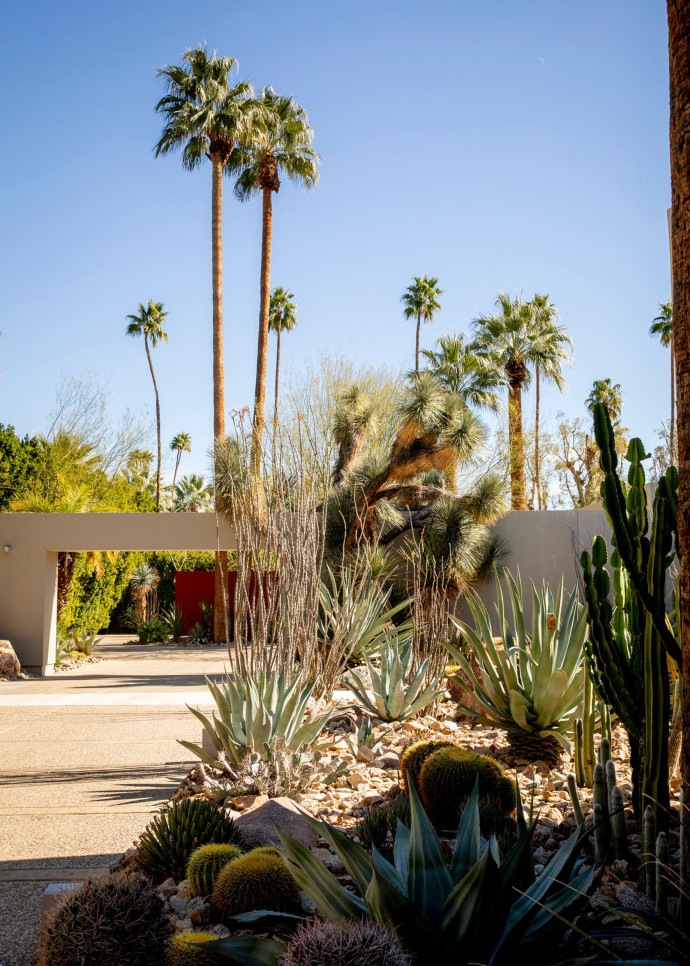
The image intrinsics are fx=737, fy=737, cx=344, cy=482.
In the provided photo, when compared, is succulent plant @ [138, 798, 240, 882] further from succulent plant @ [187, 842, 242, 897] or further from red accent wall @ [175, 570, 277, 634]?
red accent wall @ [175, 570, 277, 634]

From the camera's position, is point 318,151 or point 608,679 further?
point 318,151

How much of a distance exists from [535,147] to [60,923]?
822 centimetres

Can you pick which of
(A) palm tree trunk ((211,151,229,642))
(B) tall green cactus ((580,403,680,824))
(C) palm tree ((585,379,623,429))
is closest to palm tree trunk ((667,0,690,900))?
(B) tall green cactus ((580,403,680,824))

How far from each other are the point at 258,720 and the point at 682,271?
362 centimetres

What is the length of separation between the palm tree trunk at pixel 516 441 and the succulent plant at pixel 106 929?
22.7 m

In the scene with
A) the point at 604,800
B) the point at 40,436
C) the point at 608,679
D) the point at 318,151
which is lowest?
the point at 604,800

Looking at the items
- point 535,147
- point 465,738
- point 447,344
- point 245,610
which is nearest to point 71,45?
point 535,147

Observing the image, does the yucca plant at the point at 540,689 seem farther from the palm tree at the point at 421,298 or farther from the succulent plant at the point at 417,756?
the palm tree at the point at 421,298

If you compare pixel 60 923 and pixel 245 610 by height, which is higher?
pixel 245 610

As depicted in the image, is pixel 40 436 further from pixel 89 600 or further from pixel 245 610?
pixel 245 610

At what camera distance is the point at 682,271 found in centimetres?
222

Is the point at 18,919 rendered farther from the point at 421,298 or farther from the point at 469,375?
the point at 421,298

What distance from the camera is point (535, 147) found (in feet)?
26.6

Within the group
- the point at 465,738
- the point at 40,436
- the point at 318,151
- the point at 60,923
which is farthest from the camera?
the point at 40,436
